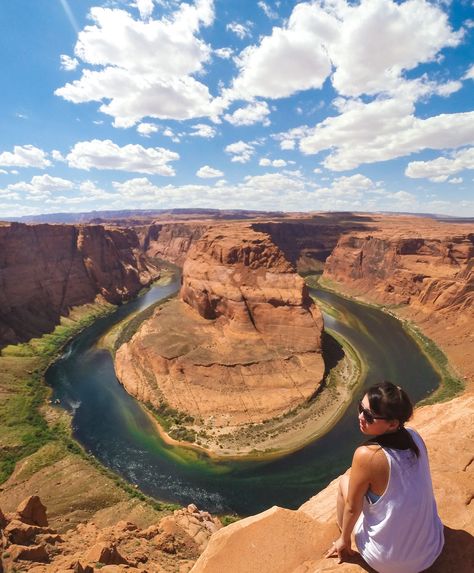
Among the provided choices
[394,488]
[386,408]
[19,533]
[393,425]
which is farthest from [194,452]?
[386,408]

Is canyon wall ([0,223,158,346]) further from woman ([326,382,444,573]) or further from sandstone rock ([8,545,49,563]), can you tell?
woman ([326,382,444,573])

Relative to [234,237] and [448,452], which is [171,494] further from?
[234,237]

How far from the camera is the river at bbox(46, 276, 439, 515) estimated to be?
31969mm

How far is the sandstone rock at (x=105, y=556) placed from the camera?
13.2m

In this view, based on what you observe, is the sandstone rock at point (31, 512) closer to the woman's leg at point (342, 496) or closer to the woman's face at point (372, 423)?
the woman's leg at point (342, 496)

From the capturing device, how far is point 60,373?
55125 millimetres

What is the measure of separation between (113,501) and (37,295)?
58623mm

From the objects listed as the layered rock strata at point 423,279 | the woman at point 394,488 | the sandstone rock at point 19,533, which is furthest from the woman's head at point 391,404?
the layered rock strata at point 423,279

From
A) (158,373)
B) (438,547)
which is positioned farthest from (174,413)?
(438,547)

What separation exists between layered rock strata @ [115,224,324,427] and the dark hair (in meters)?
37.4

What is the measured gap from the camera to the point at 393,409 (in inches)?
189

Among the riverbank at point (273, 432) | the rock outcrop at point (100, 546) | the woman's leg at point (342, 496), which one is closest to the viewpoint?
the woman's leg at point (342, 496)

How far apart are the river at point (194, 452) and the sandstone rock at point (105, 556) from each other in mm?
18571

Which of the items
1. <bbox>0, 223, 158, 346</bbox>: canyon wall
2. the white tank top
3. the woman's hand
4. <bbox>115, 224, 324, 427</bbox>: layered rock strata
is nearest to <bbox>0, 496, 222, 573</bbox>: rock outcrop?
the woman's hand
